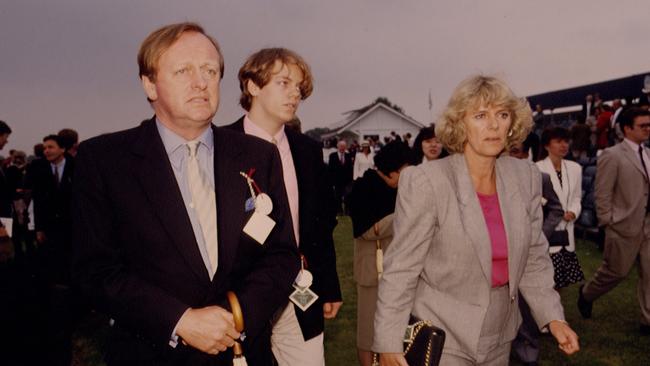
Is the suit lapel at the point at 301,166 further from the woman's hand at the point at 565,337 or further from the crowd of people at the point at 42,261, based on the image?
the crowd of people at the point at 42,261

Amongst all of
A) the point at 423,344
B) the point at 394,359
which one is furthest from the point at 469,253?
the point at 394,359

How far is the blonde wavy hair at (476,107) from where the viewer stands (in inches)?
Answer: 117

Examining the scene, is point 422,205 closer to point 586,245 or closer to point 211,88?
point 211,88

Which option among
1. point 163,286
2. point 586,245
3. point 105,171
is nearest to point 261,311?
point 163,286

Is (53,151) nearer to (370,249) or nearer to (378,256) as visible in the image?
(370,249)

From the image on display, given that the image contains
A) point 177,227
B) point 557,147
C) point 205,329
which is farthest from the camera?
point 557,147

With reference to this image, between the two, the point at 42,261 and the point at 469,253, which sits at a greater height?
the point at 469,253

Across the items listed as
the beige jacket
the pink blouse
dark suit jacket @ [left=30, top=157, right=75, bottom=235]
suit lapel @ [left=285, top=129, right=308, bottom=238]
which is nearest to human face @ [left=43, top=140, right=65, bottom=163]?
dark suit jacket @ [left=30, top=157, right=75, bottom=235]

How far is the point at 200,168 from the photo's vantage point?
2.33 metres

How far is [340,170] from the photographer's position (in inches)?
811

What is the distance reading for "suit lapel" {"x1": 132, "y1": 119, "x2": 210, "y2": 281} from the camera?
214cm

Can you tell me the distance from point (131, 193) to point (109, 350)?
0.67 metres

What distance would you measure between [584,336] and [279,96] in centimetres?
494

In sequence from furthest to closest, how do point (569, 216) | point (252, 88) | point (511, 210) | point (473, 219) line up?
point (569, 216) → point (252, 88) → point (511, 210) → point (473, 219)
